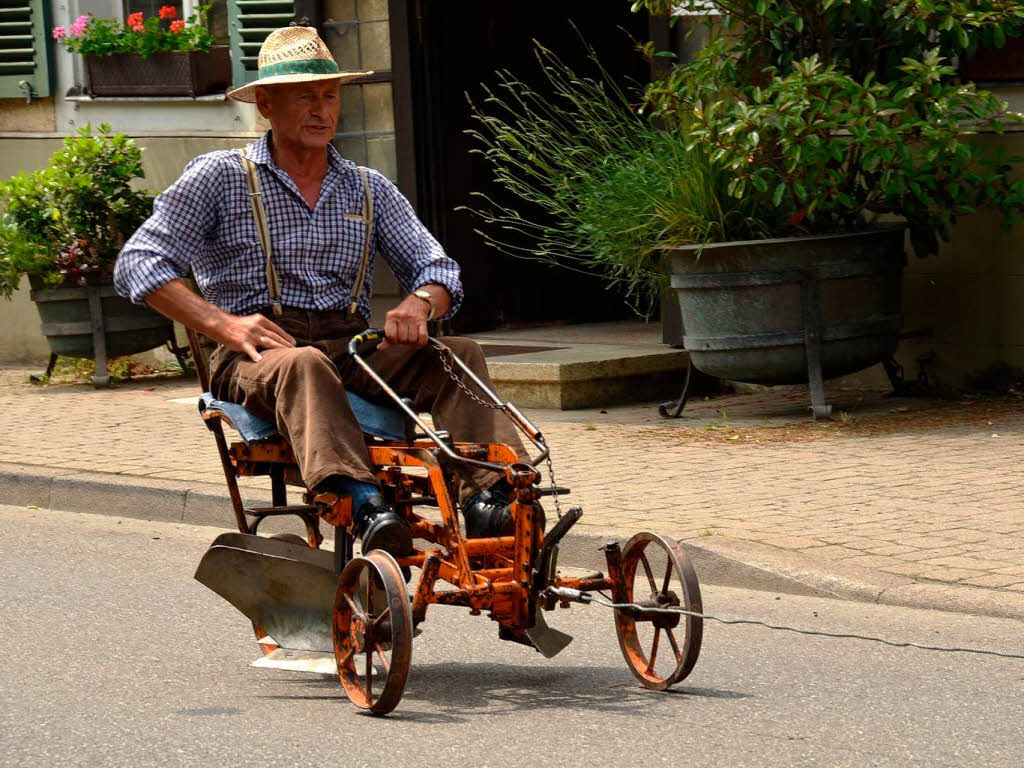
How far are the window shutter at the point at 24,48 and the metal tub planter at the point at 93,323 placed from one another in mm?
2570

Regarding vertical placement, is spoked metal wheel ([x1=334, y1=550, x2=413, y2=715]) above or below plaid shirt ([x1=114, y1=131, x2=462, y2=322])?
below

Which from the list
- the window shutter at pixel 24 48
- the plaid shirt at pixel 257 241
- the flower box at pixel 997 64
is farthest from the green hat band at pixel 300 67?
the window shutter at pixel 24 48

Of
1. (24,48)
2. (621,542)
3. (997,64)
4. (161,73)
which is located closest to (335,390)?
(621,542)

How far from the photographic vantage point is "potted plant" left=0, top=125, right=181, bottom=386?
38.6ft

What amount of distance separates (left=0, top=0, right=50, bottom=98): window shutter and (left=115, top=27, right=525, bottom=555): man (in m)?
8.85

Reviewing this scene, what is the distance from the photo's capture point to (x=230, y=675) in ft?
16.9

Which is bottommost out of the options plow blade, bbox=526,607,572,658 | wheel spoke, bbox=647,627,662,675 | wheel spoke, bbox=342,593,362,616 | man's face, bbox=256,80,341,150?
wheel spoke, bbox=647,627,662,675

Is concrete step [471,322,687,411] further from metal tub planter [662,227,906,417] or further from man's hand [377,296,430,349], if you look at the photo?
man's hand [377,296,430,349]

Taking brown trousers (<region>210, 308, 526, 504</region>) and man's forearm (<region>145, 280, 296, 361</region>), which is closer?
brown trousers (<region>210, 308, 526, 504</region>)

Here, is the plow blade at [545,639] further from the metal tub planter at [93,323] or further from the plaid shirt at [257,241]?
the metal tub planter at [93,323]

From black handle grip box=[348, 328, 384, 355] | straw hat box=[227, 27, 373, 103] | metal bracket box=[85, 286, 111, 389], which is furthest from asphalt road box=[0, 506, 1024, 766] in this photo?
metal bracket box=[85, 286, 111, 389]

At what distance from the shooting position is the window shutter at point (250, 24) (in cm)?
1242

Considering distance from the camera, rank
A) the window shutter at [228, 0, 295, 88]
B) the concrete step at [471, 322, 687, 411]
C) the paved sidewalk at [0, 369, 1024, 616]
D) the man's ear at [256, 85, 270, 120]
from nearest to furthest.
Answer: the man's ear at [256, 85, 270, 120] → the paved sidewalk at [0, 369, 1024, 616] → the concrete step at [471, 322, 687, 411] → the window shutter at [228, 0, 295, 88]

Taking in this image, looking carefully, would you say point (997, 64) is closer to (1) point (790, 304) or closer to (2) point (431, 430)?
(1) point (790, 304)
